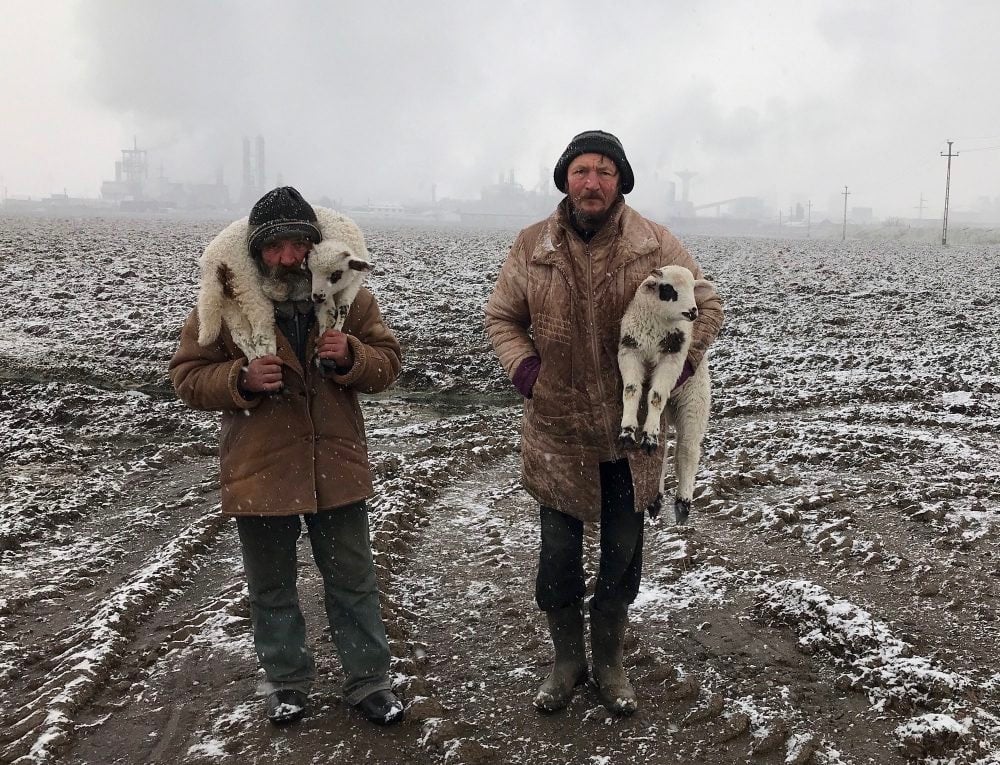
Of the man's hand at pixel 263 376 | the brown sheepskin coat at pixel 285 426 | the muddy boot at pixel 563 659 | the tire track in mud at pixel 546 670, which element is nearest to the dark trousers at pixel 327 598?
the brown sheepskin coat at pixel 285 426

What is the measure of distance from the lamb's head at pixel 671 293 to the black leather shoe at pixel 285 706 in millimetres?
2236

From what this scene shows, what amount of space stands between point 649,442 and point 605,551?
0.62m

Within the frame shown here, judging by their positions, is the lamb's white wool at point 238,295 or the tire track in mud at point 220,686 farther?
the tire track in mud at point 220,686

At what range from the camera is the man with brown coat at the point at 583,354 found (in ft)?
10.1

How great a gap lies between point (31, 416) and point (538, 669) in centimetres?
664

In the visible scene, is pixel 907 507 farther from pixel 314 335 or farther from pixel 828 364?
pixel 828 364

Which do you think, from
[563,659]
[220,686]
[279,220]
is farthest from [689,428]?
[220,686]

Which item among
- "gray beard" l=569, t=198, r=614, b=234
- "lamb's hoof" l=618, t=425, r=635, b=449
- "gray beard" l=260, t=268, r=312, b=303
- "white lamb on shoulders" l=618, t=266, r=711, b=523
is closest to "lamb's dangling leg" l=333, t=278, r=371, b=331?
"gray beard" l=260, t=268, r=312, b=303

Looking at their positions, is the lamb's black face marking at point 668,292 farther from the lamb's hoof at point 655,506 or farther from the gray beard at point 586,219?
the lamb's hoof at point 655,506

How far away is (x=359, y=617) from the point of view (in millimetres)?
3344

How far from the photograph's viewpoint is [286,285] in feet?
10.3

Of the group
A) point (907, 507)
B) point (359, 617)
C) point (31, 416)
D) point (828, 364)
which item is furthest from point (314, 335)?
point (828, 364)

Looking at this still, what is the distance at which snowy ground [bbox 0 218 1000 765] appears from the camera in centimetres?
326

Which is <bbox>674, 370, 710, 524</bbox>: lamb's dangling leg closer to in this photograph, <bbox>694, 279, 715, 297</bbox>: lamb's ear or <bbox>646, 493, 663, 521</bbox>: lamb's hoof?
<bbox>646, 493, 663, 521</bbox>: lamb's hoof
